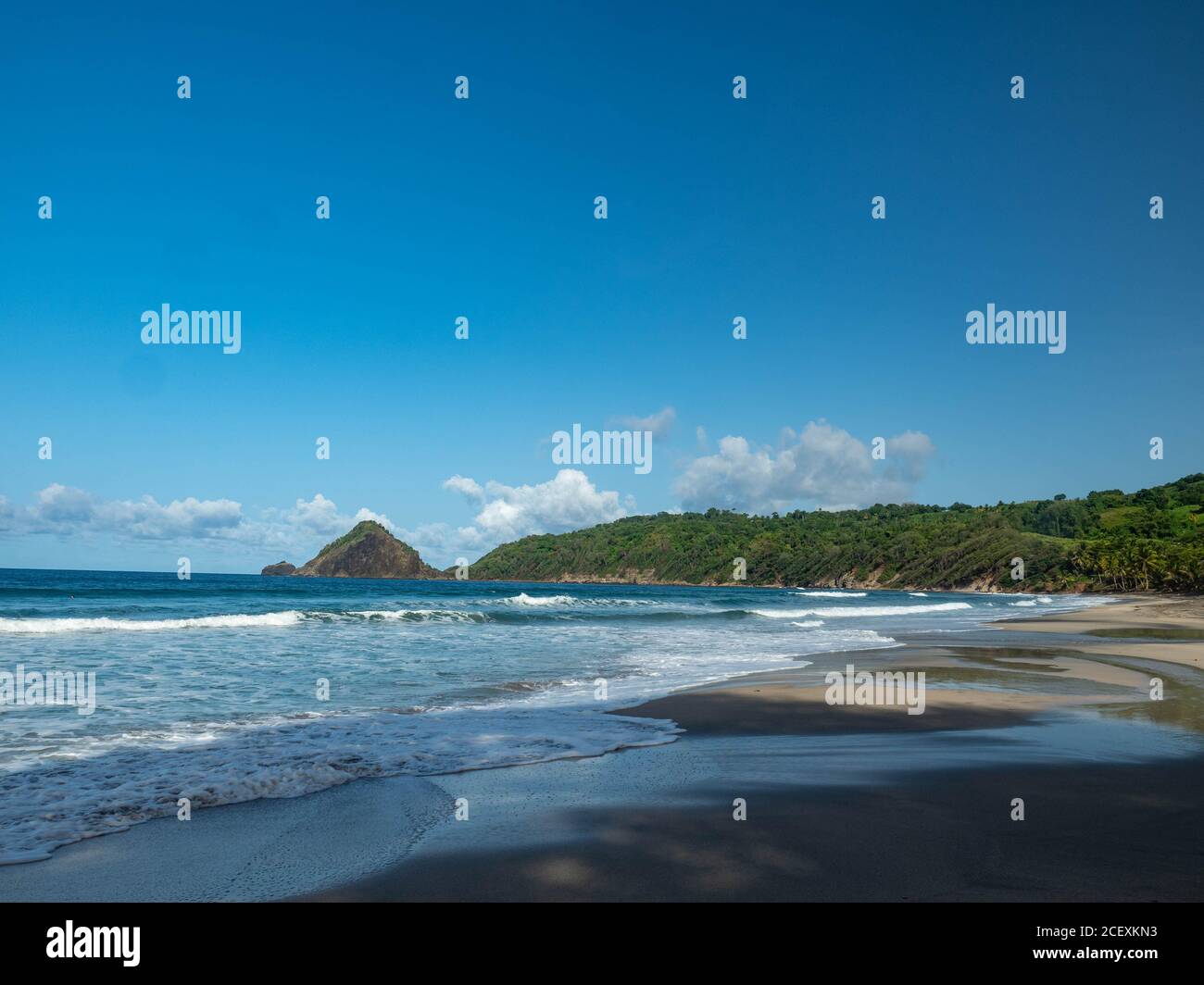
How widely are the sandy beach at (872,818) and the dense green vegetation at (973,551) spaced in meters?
94.8

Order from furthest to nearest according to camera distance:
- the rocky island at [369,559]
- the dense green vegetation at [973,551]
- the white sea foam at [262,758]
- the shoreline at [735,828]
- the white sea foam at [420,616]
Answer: the rocky island at [369,559], the dense green vegetation at [973,551], the white sea foam at [420,616], the white sea foam at [262,758], the shoreline at [735,828]

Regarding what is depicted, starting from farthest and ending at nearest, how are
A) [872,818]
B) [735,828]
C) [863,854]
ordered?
1. [872,818]
2. [735,828]
3. [863,854]

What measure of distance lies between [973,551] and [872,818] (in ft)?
490

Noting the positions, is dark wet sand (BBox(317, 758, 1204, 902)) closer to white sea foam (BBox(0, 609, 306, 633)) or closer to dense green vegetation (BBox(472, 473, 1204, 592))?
white sea foam (BBox(0, 609, 306, 633))

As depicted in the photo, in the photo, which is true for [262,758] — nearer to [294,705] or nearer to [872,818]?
[294,705]

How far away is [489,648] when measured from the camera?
2116 cm

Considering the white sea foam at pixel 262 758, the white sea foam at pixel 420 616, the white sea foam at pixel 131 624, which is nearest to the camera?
the white sea foam at pixel 262 758

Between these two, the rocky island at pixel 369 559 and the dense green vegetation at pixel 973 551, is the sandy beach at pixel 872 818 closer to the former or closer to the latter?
the dense green vegetation at pixel 973 551

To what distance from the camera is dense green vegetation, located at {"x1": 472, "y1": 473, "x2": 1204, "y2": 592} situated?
102 meters

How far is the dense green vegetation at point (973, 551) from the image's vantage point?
102m

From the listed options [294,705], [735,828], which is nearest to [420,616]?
[294,705]

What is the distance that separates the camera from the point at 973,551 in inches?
5458

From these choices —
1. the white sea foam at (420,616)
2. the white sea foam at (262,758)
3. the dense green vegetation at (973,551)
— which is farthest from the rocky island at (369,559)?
the white sea foam at (262,758)
